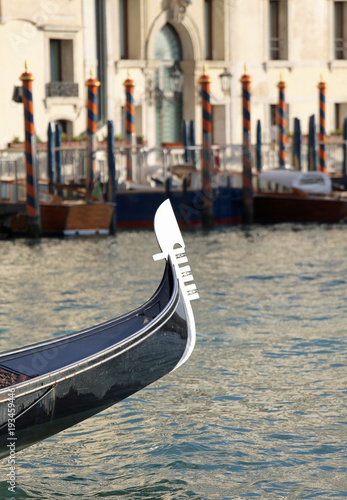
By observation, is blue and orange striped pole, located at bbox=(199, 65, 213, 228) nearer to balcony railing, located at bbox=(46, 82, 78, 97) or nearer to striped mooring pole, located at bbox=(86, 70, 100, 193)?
striped mooring pole, located at bbox=(86, 70, 100, 193)

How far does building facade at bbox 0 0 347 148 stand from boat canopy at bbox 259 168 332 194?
610 cm

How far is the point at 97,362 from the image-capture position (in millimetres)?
5418

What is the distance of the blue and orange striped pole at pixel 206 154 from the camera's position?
55.8 feet

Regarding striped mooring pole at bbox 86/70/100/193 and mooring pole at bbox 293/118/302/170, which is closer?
striped mooring pole at bbox 86/70/100/193

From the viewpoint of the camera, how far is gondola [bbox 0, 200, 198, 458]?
5148 mm

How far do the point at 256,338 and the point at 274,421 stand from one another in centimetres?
236

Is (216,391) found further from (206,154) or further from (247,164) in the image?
(247,164)

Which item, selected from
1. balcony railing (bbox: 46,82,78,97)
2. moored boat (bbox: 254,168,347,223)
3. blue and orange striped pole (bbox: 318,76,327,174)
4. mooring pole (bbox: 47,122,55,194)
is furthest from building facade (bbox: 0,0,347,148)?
moored boat (bbox: 254,168,347,223)

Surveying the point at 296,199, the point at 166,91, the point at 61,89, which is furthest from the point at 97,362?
the point at 166,91

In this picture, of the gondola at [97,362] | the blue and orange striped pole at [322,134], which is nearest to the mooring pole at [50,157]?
the blue and orange striped pole at [322,134]

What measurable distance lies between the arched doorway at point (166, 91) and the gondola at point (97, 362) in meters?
20.8

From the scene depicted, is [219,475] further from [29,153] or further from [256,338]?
Answer: [29,153]

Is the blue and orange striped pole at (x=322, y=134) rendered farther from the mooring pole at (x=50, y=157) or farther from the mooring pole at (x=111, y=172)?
the mooring pole at (x=111, y=172)

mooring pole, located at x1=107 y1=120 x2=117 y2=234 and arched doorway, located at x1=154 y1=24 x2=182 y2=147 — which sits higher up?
arched doorway, located at x1=154 y1=24 x2=182 y2=147
